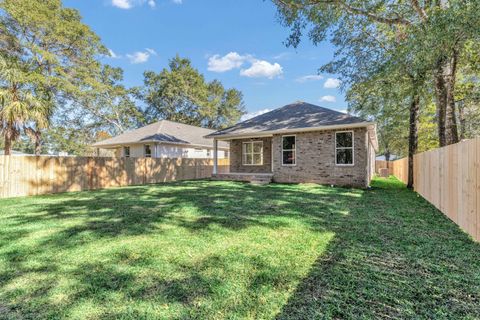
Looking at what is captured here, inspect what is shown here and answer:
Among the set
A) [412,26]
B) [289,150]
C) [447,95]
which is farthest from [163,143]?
[447,95]

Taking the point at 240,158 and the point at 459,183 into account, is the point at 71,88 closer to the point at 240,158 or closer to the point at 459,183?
the point at 240,158

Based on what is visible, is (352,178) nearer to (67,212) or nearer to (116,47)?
(67,212)

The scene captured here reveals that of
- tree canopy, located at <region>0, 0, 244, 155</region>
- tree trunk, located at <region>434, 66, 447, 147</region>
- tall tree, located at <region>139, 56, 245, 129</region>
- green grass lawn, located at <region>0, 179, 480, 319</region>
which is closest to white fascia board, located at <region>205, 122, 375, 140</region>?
tree trunk, located at <region>434, 66, 447, 147</region>

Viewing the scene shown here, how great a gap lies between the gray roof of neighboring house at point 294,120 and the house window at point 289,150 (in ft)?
2.43

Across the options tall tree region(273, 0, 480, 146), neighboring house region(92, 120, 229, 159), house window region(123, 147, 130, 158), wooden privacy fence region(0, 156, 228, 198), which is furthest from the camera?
house window region(123, 147, 130, 158)

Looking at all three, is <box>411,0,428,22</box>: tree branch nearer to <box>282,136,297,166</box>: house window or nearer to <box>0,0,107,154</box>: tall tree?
<box>282,136,297,166</box>: house window

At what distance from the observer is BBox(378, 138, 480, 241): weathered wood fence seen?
13.2 ft

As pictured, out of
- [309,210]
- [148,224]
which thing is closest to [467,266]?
[309,210]

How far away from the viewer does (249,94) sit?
4038cm

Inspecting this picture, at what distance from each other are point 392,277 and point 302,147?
10691 millimetres

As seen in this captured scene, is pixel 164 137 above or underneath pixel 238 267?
above

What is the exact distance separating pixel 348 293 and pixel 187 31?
1033 inches

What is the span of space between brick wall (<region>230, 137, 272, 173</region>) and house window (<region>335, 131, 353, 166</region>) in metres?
4.22

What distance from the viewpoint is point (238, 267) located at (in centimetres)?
318
